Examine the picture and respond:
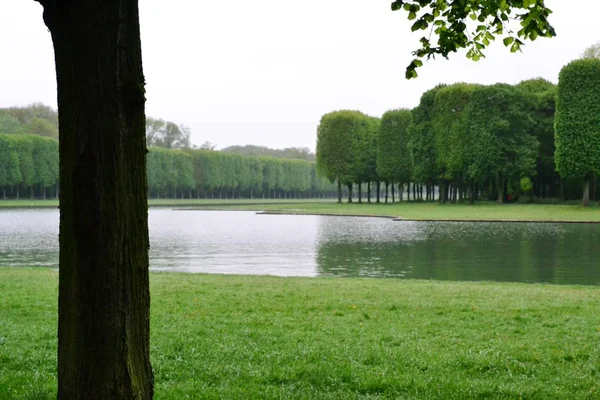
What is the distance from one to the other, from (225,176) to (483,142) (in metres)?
65.8

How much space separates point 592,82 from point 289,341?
174 ft

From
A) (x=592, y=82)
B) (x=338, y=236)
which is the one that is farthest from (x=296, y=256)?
(x=592, y=82)

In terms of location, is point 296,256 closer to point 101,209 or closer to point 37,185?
point 101,209

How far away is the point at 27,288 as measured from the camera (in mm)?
12781

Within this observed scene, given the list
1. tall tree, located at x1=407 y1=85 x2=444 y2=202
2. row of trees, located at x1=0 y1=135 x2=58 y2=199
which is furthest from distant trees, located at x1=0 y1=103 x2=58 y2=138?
tall tree, located at x1=407 y1=85 x2=444 y2=202

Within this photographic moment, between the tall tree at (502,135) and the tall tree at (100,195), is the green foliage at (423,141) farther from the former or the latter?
the tall tree at (100,195)

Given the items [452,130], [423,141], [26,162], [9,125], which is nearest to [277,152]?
[9,125]

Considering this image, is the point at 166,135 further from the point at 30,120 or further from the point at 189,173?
the point at 30,120

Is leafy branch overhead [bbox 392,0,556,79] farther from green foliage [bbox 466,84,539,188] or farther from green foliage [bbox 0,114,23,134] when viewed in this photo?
green foliage [bbox 0,114,23,134]

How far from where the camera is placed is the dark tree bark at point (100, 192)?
3676 millimetres

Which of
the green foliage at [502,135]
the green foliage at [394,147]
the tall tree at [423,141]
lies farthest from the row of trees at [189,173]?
the green foliage at [502,135]

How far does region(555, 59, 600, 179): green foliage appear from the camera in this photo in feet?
172

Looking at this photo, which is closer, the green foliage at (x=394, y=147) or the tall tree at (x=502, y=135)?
the tall tree at (x=502, y=135)

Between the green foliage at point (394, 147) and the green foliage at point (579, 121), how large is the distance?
27.1 m
